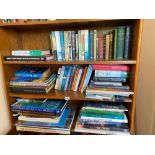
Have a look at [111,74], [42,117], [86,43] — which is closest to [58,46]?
[86,43]

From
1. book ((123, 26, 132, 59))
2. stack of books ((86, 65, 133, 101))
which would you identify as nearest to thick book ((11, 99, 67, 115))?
stack of books ((86, 65, 133, 101))

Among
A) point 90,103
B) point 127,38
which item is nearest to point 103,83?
point 90,103

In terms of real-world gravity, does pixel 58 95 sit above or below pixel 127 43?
below

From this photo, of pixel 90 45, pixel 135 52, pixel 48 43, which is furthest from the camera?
pixel 48 43

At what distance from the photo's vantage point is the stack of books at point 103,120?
3.32 ft

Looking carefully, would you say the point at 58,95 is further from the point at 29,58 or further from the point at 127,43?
the point at 127,43

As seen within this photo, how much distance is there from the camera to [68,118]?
1.13 metres

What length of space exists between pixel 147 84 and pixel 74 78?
0.55m

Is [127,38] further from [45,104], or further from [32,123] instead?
[32,123]

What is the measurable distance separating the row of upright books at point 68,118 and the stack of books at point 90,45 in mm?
346

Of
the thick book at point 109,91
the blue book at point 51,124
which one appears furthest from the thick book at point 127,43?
the blue book at point 51,124

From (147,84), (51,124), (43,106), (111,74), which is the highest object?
(111,74)

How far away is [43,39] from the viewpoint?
48.8 inches

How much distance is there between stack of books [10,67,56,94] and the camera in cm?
105
